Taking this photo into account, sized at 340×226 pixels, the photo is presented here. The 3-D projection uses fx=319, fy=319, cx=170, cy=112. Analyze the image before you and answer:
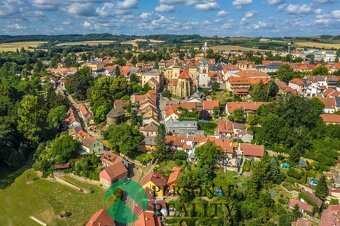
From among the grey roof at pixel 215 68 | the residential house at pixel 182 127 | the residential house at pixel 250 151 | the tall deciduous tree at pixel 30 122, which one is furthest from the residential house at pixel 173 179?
the grey roof at pixel 215 68

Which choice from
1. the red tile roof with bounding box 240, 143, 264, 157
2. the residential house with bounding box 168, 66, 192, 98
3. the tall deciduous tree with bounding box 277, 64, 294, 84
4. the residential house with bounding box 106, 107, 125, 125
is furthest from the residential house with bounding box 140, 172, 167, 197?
the tall deciduous tree with bounding box 277, 64, 294, 84

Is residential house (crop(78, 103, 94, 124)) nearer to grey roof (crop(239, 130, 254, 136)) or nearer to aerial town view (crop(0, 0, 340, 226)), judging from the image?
aerial town view (crop(0, 0, 340, 226))

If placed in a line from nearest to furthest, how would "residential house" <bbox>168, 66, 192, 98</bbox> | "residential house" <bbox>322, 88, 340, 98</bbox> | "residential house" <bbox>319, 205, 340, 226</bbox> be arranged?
"residential house" <bbox>319, 205, 340, 226</bbox>
"residential house" <bbox>322, 88, 340, 98</bbox>
"residential house" <bbox>168, 66, 192, 98</bbox>

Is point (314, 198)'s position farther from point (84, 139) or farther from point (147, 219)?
point (84, 139)

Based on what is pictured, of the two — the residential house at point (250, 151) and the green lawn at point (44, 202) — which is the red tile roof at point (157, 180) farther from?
the residential house at point (250, 151)

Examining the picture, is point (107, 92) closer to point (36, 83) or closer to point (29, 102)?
point (29, 102)

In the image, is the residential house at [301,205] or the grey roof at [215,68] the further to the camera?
the grey roof at [215,68]
